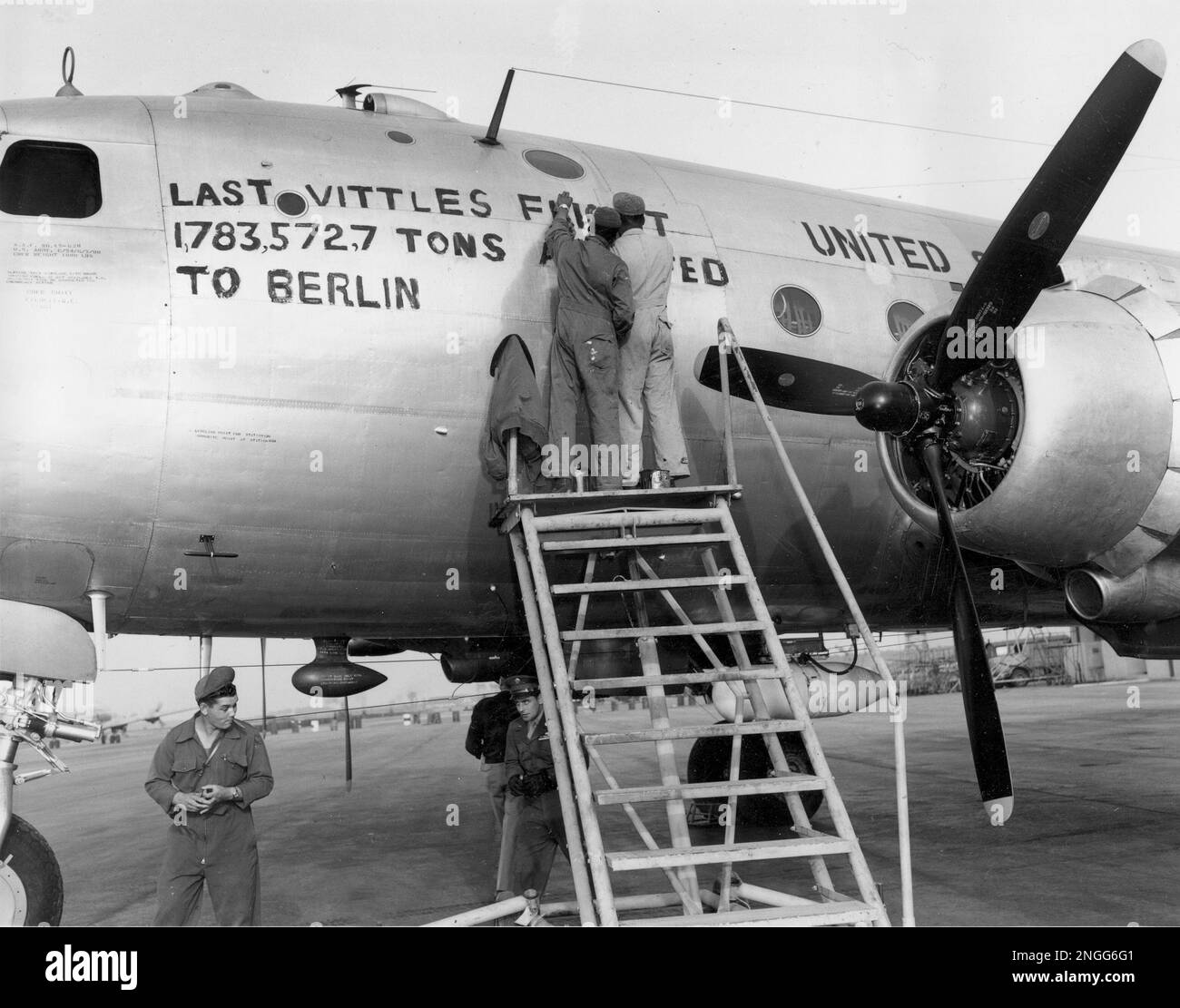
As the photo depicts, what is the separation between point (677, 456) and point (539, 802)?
2.48 m

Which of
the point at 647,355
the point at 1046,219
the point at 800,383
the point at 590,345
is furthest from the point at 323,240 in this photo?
the point at 1046,219

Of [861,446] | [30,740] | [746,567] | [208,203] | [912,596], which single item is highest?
[208,203]

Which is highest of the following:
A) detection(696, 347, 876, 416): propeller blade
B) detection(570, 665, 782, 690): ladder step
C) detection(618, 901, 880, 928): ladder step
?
detection(696, 347, 876, 416): propeller blade

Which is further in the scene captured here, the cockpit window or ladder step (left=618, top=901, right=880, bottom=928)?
the cockpit window

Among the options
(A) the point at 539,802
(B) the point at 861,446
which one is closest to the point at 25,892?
(A) the point at 539,802

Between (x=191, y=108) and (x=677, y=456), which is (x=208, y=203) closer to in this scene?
(x=191, y=108)

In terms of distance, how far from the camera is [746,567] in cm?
691

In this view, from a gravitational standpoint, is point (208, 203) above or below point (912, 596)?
above

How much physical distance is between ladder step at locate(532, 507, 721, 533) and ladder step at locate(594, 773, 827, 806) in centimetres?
165

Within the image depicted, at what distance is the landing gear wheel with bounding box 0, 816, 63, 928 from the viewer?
21.2ft

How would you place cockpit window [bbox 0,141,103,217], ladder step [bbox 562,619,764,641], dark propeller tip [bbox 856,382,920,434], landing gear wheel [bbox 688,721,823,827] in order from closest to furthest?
ladder step [bbox 562,619,764,641] → cockpit window [bbox 0,141,103,217] → dark propeller tip [bbox 856,382,920,434] → landing gear wheel [bbox 688,721,823,827]

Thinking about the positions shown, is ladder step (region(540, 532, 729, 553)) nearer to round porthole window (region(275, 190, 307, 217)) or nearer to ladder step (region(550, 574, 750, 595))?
ladder step (region(550, 574, 750, 595))

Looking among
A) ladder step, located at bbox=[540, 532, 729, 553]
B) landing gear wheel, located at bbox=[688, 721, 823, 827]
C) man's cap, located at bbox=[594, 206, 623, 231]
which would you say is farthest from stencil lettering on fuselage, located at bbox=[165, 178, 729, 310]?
landing gear wheel, located at bbox=[688, 721, 823, 827]

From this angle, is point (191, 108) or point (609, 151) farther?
point (609, 151)
